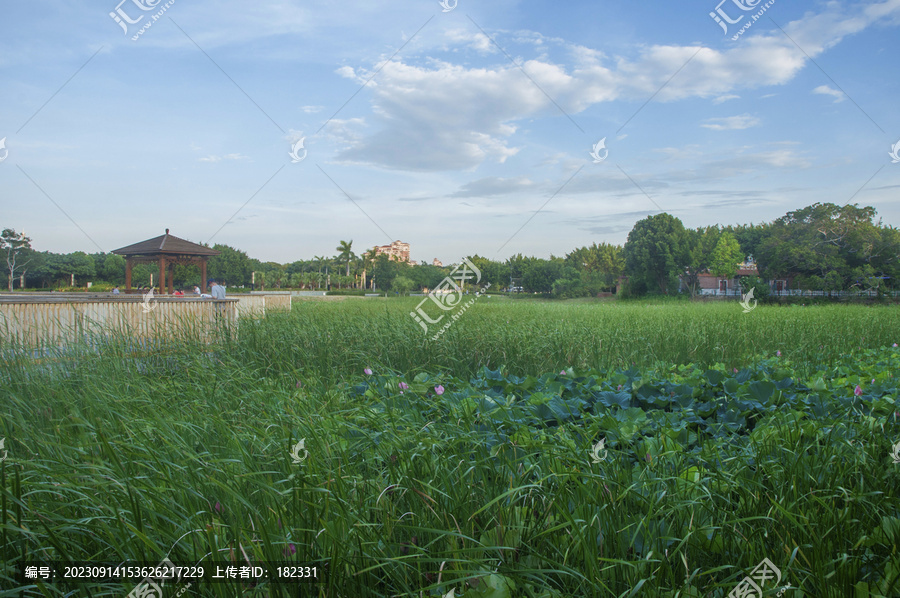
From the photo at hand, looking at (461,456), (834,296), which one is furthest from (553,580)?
(834,296)

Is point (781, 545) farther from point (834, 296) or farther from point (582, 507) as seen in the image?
point (834, 296)

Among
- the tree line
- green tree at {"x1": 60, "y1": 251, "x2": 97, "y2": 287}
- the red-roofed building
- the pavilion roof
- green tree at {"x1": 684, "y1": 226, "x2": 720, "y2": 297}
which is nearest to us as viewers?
the pavilion roof

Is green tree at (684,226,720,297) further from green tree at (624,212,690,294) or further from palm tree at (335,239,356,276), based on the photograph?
palm tree at (335,239,356,276)

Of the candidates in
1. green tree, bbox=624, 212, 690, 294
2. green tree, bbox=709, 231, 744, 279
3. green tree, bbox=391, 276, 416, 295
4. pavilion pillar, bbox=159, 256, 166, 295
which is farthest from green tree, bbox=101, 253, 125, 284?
green tree, bbox=709, 231, 744, 279

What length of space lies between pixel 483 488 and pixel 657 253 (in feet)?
106

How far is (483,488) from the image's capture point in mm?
Result: 1856

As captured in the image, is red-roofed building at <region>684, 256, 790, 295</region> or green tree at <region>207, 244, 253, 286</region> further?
green tree at <region>207, 244, 253, 286</region>

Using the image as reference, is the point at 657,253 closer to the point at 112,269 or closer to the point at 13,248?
the point at 13,248

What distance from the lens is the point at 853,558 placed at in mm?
1507

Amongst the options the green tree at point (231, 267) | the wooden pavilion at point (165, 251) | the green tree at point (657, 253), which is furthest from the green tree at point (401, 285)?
the green tree at point (231, 267)

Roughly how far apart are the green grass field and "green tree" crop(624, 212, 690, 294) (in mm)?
29472

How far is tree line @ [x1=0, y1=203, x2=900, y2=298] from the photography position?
24125 mm

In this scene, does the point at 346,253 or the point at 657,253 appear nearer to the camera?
the point at 657,253

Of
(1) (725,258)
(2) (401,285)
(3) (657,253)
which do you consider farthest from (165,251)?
(1) (725,258)
